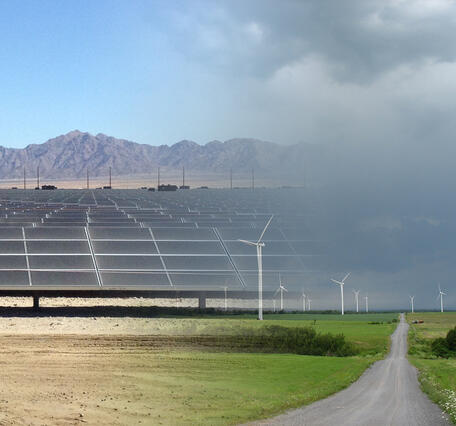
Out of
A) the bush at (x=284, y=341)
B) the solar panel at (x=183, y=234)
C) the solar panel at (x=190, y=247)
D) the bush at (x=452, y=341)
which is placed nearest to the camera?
the bush at (x=284, y=341)

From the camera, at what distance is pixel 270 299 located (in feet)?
149

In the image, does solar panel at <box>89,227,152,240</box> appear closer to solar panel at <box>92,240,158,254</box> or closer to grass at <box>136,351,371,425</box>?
solar panel at <box>92,240,158,254</box>

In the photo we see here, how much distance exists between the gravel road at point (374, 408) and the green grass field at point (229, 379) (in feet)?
2.24

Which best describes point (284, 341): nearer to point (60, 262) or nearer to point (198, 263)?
point (198, 263)

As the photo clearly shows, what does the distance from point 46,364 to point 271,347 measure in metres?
12.4

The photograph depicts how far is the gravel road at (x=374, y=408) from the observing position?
80.6 feet

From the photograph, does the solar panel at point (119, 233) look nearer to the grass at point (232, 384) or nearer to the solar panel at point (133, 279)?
the solar panel at point (133, 279)

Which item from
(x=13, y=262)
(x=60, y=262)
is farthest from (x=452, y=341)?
(x=13, y=262)

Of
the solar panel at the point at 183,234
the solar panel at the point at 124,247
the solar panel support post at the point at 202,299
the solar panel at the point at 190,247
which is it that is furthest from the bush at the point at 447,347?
the solar panel at the point at 124,247

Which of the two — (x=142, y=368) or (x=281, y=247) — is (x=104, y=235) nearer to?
(x=281, y=247)

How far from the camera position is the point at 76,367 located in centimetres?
3008

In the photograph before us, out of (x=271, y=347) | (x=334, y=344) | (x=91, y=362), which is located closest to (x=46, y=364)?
(x=91, y=362)

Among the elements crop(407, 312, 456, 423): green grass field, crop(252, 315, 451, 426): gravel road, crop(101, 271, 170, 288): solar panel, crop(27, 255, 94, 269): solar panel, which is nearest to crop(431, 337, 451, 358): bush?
crop(407, 312, 456, 423): green grass field

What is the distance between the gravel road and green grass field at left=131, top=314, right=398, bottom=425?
0.68m
